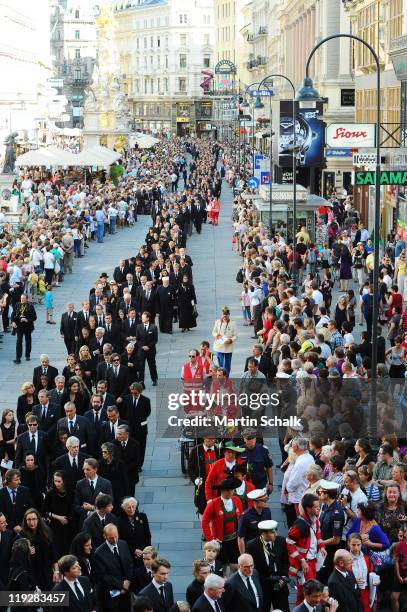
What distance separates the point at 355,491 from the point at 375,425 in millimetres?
3046

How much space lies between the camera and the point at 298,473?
12.8 m

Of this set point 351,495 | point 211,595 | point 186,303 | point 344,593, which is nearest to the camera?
point 211,595

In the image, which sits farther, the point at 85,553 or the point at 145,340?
the point at 145,340

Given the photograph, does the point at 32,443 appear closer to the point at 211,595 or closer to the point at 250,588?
the point at 250,588

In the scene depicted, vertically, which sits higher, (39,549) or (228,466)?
(228,466)

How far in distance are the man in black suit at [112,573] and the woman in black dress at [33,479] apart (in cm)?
236

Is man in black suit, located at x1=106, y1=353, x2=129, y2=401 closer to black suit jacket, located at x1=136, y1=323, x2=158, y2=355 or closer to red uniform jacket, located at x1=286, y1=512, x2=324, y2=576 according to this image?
black suit jacket, located at x1=136, y1=323, x2=158, y2=355

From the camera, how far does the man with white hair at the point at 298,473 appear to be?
41.6 ft

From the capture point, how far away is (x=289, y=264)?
29.5 m

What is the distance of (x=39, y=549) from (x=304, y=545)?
2233 millimetres

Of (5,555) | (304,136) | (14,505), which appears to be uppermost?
(304,136)

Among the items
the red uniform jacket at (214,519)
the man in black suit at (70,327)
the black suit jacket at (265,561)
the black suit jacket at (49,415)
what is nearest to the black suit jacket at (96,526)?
the red uniform jacket at (214,519)

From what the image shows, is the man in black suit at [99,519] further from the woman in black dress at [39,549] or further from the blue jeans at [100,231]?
the blue jeans at [100,231]

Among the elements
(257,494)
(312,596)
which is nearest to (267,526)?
(257,494)
